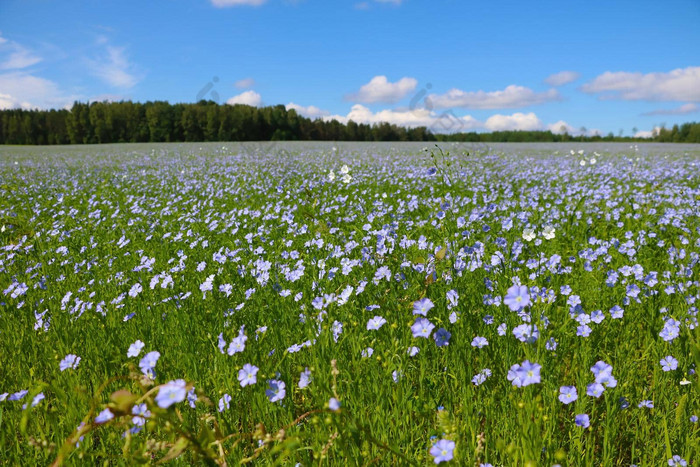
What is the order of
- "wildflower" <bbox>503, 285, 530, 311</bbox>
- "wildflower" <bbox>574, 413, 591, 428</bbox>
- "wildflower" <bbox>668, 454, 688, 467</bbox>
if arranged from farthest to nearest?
"wildflower" <bbox>503, 285, 530, 311</bbox> → "wildflower" <bbox>574, 413, 591, 428</bbox> → "wildflower" <bbox>668, 454, 688, 467</bbox>

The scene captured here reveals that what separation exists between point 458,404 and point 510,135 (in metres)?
56.6

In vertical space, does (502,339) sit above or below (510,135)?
below

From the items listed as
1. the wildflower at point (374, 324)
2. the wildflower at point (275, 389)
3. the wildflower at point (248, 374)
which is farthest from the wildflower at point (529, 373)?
the wildflower at point (248, 374)

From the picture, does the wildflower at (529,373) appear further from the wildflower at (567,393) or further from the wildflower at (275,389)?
the wildflower at (275,389)

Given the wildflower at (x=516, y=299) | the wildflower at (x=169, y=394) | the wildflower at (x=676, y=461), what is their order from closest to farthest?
the wildflower at (x=169, y=394), the wildflower at (x=676, y=461), the wildflower at (x=516, y=299)

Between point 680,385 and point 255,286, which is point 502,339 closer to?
point 680,385

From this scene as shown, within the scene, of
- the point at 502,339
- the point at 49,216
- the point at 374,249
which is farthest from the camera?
the point at 49,216

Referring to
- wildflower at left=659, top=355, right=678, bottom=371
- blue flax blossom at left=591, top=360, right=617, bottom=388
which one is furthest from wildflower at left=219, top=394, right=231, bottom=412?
wildflower at left=659, top=355, right=678, bottom=371

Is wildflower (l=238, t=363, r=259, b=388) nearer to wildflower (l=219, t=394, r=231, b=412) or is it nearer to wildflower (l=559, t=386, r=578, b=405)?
wildflower (l=219, t=394, r=231, b=412)

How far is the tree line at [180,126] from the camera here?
1966 inches

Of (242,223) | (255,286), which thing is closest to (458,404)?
(255,286)

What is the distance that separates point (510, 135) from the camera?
175ft

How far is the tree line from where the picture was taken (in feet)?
164

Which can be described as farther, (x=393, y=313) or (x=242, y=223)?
(x=242, y=223)
